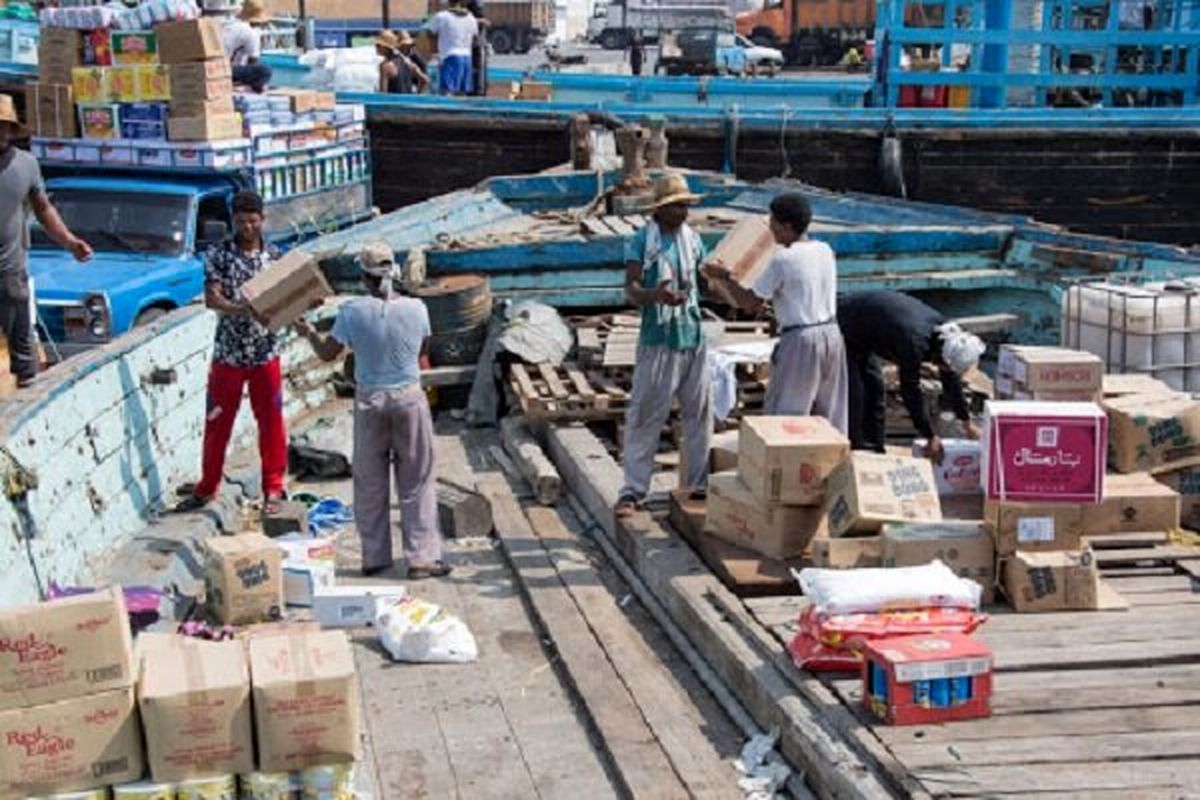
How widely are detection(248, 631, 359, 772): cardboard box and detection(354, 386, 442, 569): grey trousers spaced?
2528 millimetres

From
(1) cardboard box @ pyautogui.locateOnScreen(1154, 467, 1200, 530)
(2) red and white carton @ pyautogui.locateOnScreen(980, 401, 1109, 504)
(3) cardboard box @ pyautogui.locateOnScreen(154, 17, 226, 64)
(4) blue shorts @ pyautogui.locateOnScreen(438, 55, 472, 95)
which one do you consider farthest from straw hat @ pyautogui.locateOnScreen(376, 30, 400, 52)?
(2) red and white carton @ pyautogui.locateOnScreen(980, 401, 1109, 504)

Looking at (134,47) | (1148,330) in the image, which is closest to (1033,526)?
(1148,330)

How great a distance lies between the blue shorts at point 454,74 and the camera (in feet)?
67.7

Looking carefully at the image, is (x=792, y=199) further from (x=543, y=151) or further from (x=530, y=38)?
(x=530, y=38)

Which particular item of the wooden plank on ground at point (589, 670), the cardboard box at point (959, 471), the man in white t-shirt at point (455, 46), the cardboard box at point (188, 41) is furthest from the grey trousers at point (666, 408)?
the man in white t-shirt at point (455, 46)

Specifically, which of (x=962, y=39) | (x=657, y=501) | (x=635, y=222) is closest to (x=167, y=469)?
(x=657, y=501)

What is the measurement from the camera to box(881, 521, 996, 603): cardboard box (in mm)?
6270

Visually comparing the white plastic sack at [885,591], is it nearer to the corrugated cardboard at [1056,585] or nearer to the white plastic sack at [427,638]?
the corrugated cardboard at [1056,585]

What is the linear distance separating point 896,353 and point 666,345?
133cm

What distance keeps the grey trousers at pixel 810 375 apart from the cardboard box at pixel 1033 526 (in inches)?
56.2

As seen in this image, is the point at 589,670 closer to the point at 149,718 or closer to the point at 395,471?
the point at 395,471

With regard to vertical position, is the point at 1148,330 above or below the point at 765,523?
above

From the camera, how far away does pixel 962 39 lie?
707 inches

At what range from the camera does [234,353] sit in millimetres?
8211
